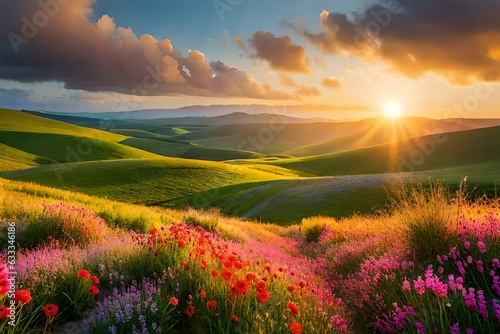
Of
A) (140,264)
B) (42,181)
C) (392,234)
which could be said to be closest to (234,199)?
(42,181)

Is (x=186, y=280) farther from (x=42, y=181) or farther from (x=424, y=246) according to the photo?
(x=42, y=181)

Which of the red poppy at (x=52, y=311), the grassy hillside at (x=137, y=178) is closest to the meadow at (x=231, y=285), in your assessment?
the red poppy at (x=52, y=311)

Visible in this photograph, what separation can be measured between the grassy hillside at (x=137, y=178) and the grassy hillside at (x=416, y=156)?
115 feet

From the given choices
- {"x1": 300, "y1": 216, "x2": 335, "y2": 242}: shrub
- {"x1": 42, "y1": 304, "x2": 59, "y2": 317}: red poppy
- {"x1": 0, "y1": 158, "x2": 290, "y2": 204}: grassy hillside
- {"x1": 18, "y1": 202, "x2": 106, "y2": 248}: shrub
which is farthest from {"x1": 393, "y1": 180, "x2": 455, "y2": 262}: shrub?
{"x1": 0, "y1": 158, "x2": 290, "y2": 204}: grassy hillside

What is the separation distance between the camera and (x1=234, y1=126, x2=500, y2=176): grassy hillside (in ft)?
252

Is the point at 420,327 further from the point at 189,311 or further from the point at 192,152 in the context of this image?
the point at 192,152

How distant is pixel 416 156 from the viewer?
8919 cm

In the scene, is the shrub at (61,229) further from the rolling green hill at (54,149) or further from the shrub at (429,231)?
the rolling green hill at (54,149)

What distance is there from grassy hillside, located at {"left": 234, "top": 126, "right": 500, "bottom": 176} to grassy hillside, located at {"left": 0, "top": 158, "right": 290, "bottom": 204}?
35006mm

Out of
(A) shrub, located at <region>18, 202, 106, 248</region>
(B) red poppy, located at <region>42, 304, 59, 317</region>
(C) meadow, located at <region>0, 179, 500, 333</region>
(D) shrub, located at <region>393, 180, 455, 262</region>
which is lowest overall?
(A) shrub, located at <region>18, 202, 106, 248</region>

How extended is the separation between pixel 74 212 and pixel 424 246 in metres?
7.85

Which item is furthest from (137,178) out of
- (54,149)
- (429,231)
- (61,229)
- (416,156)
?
(416,156)

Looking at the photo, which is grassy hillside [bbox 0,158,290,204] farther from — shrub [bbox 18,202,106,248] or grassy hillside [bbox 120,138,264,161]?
grassy hillside [bbox 120,138,264,161]

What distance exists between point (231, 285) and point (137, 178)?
56.7 meters
